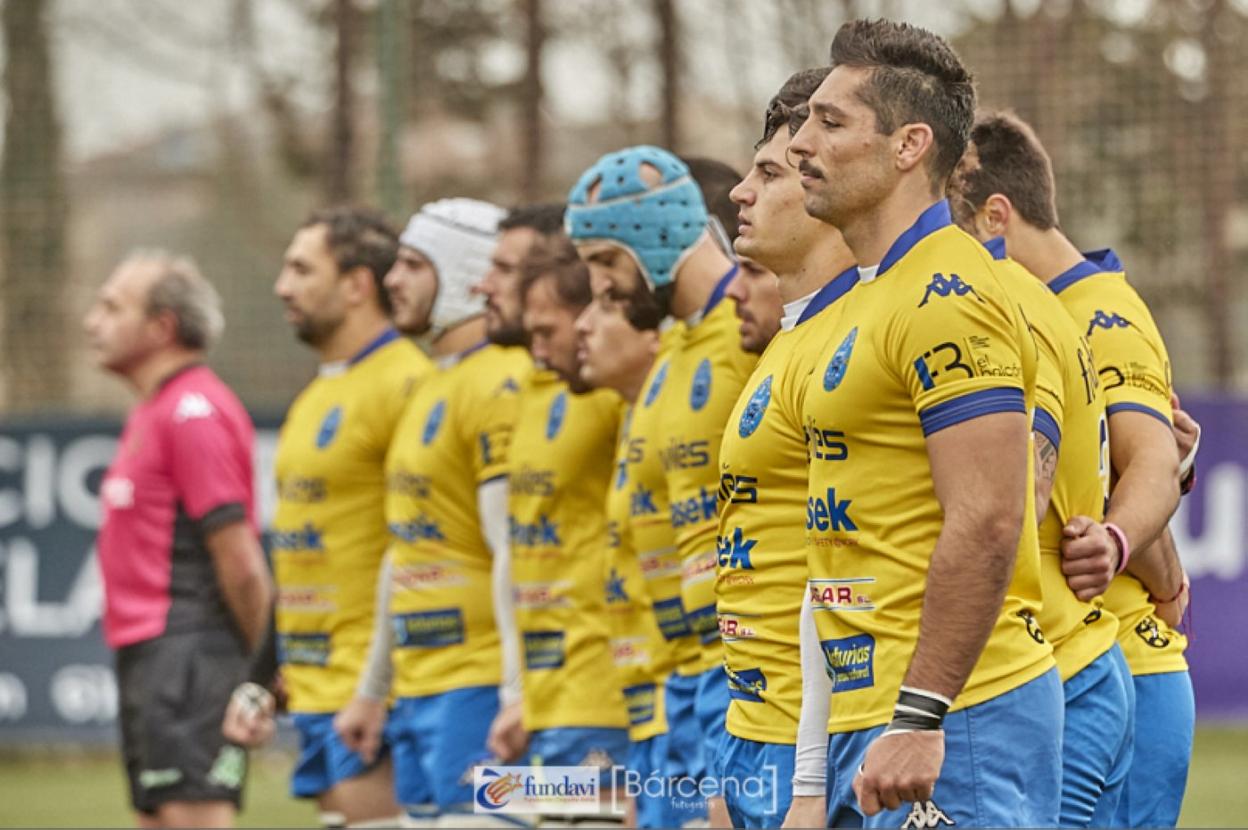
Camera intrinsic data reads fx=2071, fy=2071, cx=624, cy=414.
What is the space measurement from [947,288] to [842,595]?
57 cm

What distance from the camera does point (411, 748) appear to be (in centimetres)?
664

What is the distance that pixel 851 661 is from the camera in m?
3.58

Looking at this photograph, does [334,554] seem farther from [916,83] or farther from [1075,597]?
[916,83]

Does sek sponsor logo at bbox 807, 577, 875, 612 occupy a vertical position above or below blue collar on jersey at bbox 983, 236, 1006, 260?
below

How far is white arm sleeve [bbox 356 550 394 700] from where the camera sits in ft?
22.4

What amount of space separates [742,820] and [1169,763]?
3.34ft

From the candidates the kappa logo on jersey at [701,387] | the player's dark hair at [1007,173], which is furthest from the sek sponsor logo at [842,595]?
the kappa logo on jersey at [701,387]

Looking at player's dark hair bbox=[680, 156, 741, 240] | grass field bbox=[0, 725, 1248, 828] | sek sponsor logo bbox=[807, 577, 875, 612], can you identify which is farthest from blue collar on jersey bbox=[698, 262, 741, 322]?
grass field bbox=[0, 725, 1248, 828]

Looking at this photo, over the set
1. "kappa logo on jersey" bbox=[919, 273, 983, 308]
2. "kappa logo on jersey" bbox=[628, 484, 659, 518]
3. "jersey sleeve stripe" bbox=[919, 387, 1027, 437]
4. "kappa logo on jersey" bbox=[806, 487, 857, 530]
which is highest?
"kappa logo on jersey" bbox=[919, 273, 983, 308]

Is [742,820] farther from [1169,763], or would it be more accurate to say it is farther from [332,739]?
[332,739]

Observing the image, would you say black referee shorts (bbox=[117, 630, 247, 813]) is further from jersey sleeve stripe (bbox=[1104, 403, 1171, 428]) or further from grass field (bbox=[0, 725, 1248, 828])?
jersey sleeve stripe (bbox=[1104, 403, 1171, 428])

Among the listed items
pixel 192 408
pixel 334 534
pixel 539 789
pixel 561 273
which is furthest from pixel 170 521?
pixel 539 789

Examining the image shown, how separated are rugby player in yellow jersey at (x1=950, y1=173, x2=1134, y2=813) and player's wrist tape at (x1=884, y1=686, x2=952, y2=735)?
662 mm

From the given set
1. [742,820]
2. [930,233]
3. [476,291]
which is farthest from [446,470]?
Answer: [930,233]
